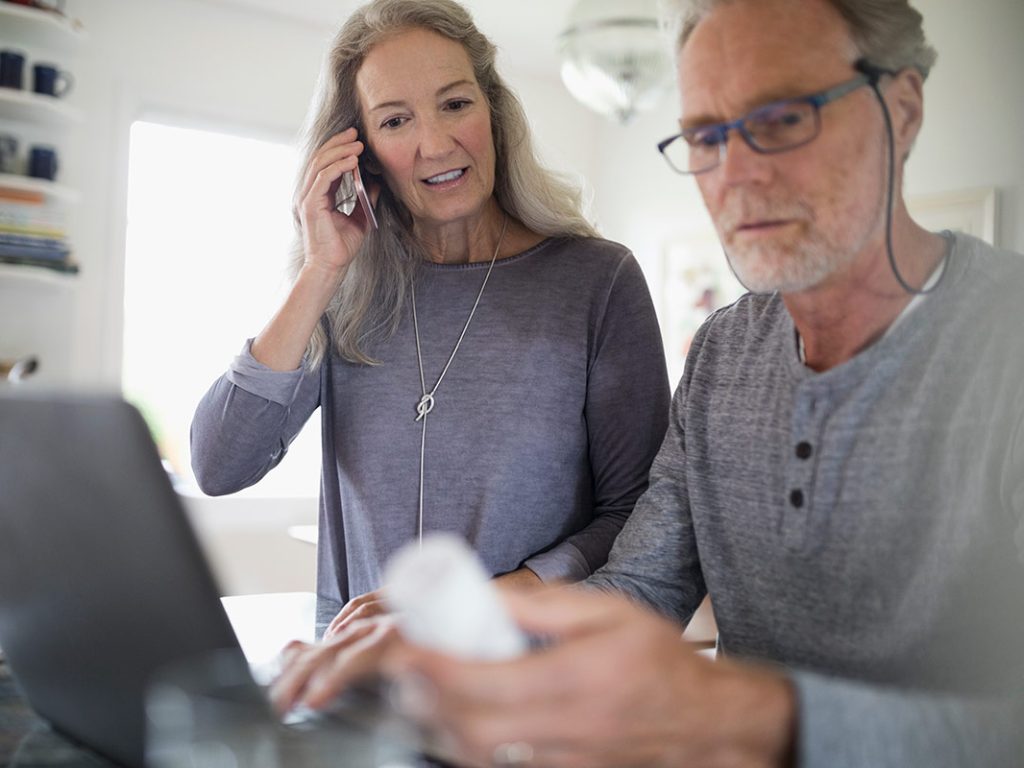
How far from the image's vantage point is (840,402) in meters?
0.93

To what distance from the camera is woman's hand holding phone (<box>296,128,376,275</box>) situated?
146 cm

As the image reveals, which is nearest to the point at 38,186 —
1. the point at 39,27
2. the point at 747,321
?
the point at 39,27

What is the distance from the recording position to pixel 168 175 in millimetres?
4258

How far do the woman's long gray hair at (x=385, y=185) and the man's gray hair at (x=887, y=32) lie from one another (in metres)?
0.60

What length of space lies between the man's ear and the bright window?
11.4 ft

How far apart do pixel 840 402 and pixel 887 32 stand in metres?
0.36

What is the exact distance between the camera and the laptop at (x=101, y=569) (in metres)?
0.64

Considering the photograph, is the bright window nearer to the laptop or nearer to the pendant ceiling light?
the pendant ceiling light

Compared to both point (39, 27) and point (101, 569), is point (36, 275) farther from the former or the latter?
point (101, 569)

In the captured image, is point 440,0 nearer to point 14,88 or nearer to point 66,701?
point 66,701

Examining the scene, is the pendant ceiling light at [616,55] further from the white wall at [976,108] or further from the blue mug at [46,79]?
the blue mug at [46,79]

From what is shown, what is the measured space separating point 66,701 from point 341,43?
3.37 ft

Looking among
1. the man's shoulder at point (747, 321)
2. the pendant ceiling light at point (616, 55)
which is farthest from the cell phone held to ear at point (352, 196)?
the pendant ceiling light at point (616, 55)

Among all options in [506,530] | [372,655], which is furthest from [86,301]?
[372,655]
